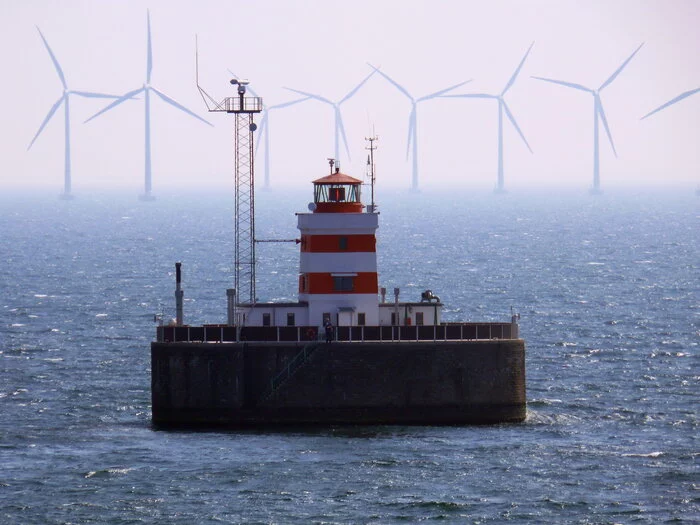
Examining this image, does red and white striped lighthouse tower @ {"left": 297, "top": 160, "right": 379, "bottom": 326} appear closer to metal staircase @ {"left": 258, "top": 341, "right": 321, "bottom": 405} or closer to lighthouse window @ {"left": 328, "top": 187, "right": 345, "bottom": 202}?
lighthouse window @ {"left": 328, "top": 187, "right": 345, "bottom": 202}

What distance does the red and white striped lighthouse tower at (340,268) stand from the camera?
2291 inches

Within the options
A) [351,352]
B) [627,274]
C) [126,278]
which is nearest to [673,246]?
[627,274]

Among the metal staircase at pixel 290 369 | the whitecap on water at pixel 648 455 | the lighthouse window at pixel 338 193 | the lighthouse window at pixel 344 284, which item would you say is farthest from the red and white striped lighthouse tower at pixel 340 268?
the whitecap on water at pixel 648 455

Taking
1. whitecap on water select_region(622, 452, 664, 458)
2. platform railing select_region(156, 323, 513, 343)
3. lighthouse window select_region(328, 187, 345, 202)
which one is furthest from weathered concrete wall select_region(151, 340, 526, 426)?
lighthouse window select_region(328, 187, 345, 202)

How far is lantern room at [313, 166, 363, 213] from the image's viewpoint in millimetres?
59156

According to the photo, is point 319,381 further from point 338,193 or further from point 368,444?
point 338,193

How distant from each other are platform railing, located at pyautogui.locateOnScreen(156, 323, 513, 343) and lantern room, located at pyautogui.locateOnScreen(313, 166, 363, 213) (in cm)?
502

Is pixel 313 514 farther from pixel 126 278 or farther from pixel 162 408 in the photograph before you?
pixel 126 278

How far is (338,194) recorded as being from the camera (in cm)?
5959

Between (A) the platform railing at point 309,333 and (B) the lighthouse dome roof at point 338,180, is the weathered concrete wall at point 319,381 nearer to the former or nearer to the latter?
(A) the platform railing at point 309,333

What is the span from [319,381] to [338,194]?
303 inches

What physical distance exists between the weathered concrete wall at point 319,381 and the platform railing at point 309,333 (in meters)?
0.75

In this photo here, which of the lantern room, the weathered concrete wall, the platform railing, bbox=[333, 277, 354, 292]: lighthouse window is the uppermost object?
the lantern room

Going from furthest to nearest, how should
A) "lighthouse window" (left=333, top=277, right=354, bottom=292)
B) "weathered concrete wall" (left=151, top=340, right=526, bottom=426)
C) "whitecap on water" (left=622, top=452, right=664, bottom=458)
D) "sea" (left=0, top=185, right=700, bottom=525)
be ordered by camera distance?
"lighthouse window" (left=333, top=277, right=354, bottom=292)
"weathered concrete wall" (left=151, top=340, right=526, bottom=426)
"whitecap on water" (left=622, top=452, right=664, bottom=458)
"sea" (left=0, top=185, right=700, bottom=525)
